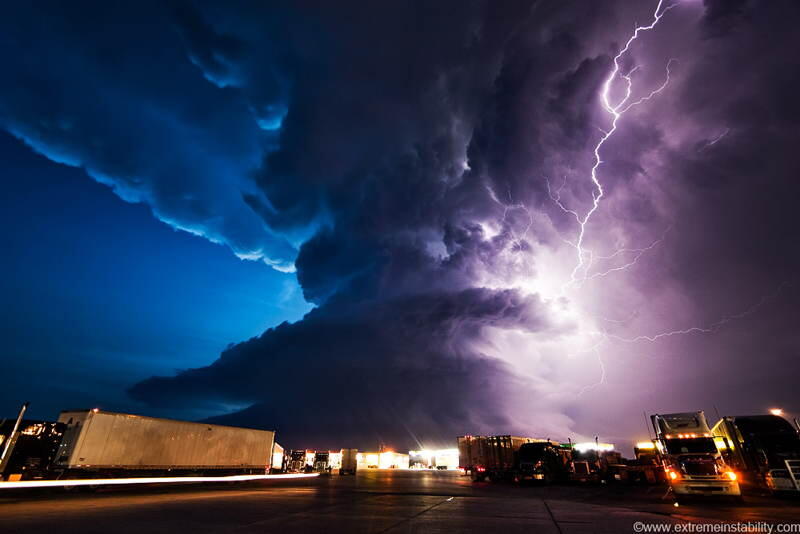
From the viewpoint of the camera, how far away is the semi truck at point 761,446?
1664 cm

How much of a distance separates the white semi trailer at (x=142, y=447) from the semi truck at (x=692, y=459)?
25.1 metres

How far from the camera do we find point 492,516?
918 centimetres

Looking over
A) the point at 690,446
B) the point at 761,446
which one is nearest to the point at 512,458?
the point at 761,446

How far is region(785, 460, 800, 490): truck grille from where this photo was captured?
14781 millimetres

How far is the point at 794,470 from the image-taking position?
1511 cm

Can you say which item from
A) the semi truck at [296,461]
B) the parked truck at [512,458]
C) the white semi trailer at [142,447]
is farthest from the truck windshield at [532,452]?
the semi truck at [296,461]

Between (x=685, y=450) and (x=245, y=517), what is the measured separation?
1684 centimetres

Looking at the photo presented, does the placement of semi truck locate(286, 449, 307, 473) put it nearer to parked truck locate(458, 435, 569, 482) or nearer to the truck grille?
parked truck locate(458, 435, 569, 482)

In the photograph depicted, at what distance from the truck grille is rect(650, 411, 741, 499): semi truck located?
318cm

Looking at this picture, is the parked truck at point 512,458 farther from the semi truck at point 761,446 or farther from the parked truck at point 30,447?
the parked truck at point 30,447

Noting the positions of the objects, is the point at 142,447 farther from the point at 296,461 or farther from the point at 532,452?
the point at 296,461

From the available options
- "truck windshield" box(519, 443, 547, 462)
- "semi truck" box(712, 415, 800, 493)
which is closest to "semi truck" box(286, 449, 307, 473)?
"truck windshield" box(519, 443, 547, 462)

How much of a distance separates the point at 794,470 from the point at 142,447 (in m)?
30.7

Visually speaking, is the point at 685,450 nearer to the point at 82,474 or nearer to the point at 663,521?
the point at 663,521
